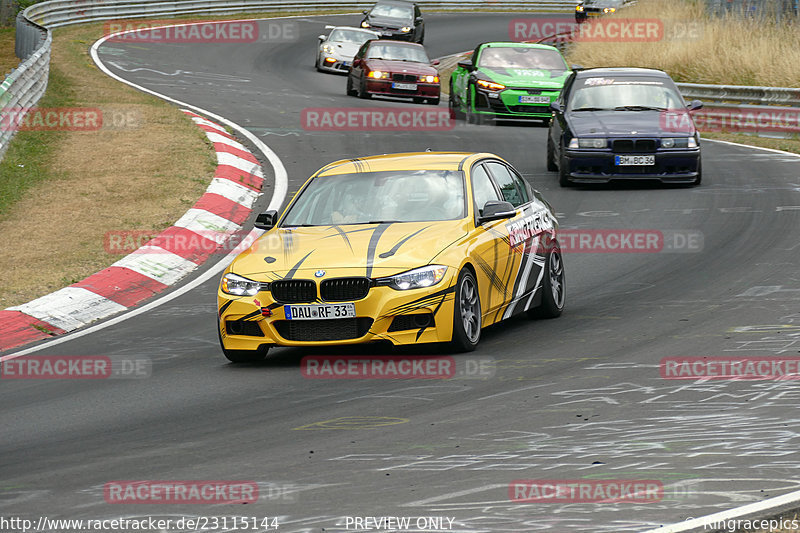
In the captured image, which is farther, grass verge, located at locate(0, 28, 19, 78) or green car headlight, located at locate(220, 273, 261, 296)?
grass verge, located at locate(0, 28, 19, 78)

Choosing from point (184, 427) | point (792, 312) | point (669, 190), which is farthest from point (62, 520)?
point (669, 190)

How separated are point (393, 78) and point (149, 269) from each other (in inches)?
662

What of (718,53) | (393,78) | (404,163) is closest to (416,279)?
(404,163)

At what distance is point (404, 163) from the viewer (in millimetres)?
10836

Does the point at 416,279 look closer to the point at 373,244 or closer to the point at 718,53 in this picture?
the point at 373,244

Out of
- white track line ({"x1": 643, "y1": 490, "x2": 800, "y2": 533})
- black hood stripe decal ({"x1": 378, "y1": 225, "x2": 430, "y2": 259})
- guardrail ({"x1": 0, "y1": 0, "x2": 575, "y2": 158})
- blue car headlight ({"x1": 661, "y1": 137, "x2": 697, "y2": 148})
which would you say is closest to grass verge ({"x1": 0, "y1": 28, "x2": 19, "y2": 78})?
guardrail ({"x1": 0, "y1": 0, "x2": 575, "y2": 158})

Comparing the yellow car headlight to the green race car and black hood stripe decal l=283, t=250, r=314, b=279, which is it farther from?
black hood stripe decal l=283, t=250, r=314, b=279

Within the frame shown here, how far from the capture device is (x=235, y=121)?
24.5 m

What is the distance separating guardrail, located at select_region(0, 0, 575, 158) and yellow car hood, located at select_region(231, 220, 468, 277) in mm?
10384

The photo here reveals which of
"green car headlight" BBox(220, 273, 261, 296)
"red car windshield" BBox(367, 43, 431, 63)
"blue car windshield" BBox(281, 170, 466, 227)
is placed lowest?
"red car windshield" BBox(367, 43, 431, 63)

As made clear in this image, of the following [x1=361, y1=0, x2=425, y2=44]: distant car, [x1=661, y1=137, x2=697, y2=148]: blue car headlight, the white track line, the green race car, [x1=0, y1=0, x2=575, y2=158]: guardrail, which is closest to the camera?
the white track line

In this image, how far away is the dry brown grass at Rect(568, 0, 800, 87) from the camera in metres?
29.0

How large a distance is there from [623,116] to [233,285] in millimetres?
10087

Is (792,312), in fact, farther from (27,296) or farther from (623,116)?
(623,116)
